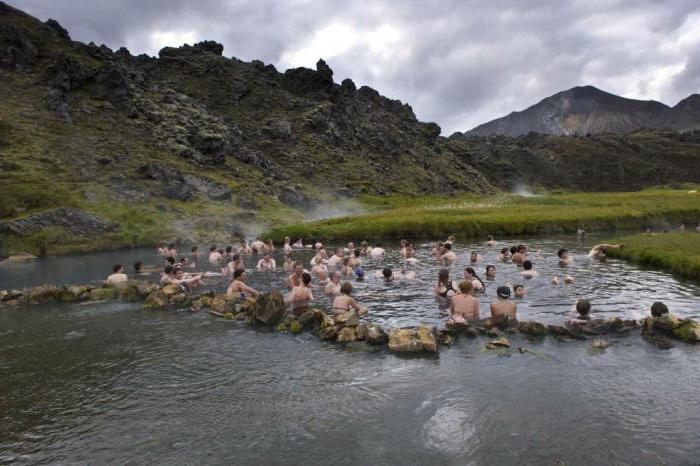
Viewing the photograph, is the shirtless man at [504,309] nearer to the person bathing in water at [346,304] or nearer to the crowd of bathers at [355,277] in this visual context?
the crowd of bathers at [355,277]

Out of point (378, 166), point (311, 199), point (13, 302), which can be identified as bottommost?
point (13, 302)

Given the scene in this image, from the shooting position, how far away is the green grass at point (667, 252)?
30.8m

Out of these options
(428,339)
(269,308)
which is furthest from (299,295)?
(428,339)

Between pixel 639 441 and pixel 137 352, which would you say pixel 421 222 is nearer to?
pixel 137 352

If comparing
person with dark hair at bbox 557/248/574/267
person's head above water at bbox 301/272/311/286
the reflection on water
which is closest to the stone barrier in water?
the reflection on water

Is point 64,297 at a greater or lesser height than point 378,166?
lesser

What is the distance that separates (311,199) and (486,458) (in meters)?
96.1

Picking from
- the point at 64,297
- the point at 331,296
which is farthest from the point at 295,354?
the point at 64,297

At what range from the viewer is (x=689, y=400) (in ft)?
44.1

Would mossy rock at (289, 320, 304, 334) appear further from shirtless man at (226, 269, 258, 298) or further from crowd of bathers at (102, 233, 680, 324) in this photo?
shirtless man at (226, 269, 258, 298)

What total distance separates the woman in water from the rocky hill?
45.9 meters

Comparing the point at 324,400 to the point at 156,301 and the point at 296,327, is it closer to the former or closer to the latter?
the point at 296,327

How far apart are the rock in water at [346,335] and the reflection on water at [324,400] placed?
490 mm

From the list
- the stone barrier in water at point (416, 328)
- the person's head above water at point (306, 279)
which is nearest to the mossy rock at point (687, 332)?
the stone barrier in water at point (416, 328)
